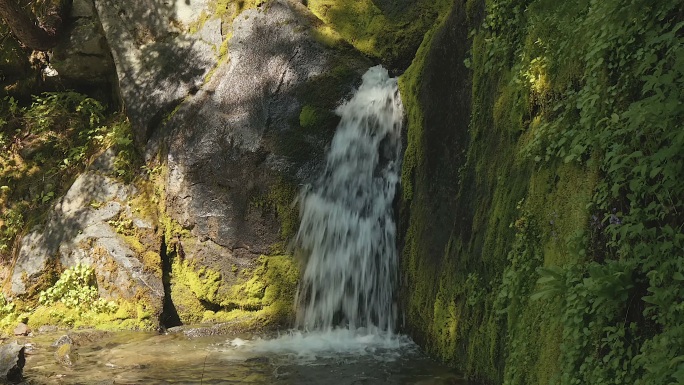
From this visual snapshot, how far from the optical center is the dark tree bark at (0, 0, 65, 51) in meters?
10.8

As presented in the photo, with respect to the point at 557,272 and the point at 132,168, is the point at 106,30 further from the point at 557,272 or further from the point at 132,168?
the point at 557,272

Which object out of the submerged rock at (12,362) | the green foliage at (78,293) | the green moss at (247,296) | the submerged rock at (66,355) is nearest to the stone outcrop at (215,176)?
the green moss at (247,296)

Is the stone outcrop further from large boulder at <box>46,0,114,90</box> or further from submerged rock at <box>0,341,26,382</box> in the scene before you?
submerged rock at <box>0,341,26,382</box>

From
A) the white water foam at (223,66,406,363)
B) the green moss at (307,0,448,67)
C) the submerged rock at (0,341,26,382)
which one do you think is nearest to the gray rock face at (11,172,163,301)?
the white water foam at (223,66,406,363)

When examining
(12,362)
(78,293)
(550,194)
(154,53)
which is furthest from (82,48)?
(550,194)

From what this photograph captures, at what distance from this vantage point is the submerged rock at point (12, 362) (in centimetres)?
608

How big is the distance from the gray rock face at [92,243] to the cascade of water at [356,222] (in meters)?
2.09

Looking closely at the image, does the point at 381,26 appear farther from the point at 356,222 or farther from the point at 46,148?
the point at 46,148

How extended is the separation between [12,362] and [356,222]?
4.00 metres

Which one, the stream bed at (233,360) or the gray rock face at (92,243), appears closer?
the stream bed at (233,360)

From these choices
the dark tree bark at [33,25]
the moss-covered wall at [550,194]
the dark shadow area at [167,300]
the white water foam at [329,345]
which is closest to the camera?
the moss-covered wall at [550,194]

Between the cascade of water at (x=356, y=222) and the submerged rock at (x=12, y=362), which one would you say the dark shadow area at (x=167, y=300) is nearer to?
the cascade of water at (x=356, y=222)

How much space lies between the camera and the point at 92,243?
29.9 ft

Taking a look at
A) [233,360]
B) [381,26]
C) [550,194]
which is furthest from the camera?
[381,26]
